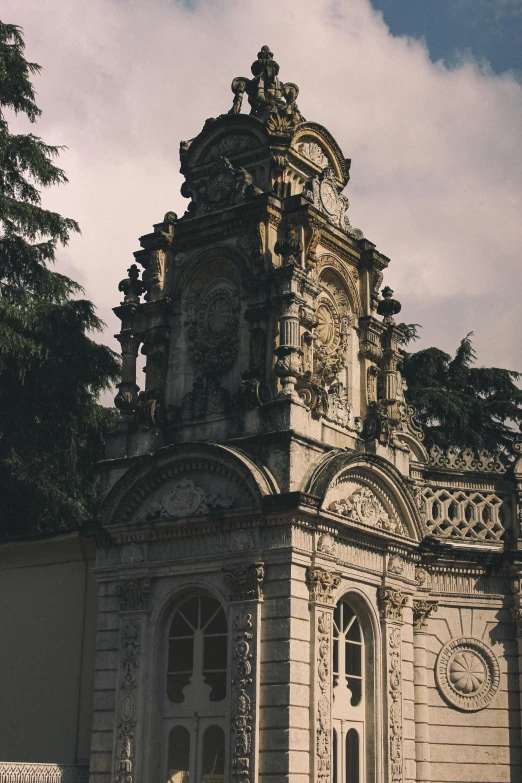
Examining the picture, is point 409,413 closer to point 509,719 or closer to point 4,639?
point 509,719

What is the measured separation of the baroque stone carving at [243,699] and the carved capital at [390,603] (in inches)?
111

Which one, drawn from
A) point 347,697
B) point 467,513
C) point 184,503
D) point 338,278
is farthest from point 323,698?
point 338,278

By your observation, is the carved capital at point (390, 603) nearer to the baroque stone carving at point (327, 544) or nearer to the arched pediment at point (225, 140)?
the baroque stone carving at point (327, 544)

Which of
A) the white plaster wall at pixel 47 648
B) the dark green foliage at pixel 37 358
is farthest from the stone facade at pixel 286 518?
the dark green foliage at pixel 37 358

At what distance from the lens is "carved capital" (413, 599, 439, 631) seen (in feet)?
64.8

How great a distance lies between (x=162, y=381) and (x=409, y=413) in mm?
4821

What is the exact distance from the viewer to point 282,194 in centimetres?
1958

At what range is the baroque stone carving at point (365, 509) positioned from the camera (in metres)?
17.8

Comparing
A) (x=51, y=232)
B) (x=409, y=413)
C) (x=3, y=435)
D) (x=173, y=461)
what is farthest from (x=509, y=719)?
(x=51, y=232)

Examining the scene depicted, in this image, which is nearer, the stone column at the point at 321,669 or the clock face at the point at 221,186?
the stone column at the point at 321,669

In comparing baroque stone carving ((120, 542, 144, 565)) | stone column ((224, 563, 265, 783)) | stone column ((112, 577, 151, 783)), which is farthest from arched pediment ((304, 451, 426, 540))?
stone column ((112, 577, 151, 783))

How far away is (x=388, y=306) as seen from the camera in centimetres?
2088

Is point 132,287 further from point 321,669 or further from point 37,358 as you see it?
point 321,669

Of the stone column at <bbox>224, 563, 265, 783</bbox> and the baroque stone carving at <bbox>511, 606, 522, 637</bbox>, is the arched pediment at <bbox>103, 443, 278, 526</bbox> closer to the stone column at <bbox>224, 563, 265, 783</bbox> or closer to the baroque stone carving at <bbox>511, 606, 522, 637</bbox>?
the stone column at <bbox>224, 563, 265, 783</bbox>
